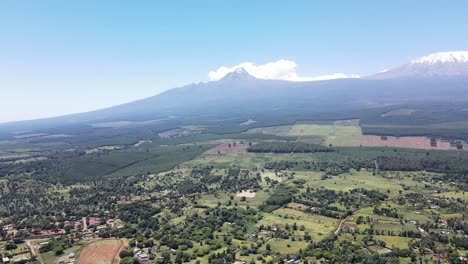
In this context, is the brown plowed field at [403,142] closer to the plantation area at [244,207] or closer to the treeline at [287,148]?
the plantation area at [244,207]

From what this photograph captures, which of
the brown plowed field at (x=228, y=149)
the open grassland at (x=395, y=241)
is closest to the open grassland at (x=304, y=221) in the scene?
the open grassland at (x=395, y=241)

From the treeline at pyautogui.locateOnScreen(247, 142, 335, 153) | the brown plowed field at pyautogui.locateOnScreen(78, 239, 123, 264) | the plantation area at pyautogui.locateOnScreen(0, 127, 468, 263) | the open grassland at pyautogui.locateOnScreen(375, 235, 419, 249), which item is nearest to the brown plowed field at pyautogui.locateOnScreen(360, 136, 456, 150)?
the plantation area at pyautogui.locateOnScreen(0, 127, 468, 263)

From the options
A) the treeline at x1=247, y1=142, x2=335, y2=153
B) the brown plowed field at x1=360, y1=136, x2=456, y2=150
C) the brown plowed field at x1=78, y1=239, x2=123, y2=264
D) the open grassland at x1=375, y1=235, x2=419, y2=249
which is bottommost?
the open grassland at x1=375, y1=235, x2=419, y2=249

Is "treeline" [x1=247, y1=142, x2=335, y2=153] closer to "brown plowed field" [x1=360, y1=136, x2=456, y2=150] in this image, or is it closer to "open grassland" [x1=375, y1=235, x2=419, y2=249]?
"brown plowed field" [x1=360, y1=136, x2=456, y2=150]

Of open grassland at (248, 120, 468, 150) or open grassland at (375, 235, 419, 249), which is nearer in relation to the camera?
open grassland at (375, 235, 419, 249)

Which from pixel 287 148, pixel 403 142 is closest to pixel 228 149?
pixel 287 148

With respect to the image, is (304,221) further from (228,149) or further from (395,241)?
(228,149)
